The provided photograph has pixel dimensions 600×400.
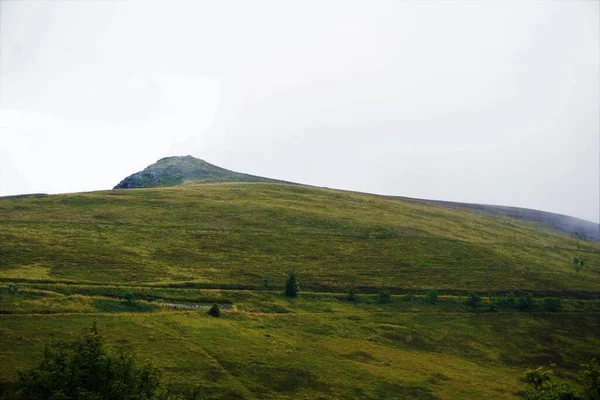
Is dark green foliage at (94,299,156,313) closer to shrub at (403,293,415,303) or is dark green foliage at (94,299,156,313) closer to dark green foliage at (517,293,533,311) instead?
shrub at (403,293,415,303)

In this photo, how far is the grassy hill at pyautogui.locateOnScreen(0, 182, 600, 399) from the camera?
65125 mm

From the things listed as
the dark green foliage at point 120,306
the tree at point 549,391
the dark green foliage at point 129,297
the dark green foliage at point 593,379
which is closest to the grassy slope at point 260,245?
the dark green foliage at point 129,297

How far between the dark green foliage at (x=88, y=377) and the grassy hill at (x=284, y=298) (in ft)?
28.3

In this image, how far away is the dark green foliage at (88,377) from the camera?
43.2m

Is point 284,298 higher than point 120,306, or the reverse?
point 120,306

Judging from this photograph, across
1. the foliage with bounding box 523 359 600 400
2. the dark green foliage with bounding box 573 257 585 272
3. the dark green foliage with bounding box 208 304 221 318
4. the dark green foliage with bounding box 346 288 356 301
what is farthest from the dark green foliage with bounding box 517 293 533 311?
the dark green foliage with bounding box 208 304 221 318

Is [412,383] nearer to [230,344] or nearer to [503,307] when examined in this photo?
[230,344]

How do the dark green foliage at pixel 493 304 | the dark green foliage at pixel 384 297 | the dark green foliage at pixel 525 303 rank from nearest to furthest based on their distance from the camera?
the dark green foliage at pixel 384 297 → the dark green foliage at pixel 493 304 → the dark green foliage at pixel 525 303

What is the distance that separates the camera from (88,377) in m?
45.1

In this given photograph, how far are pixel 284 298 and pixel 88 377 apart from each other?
164 ft

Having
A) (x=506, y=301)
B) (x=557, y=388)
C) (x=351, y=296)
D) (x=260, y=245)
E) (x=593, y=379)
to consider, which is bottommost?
(x=593, y=379)

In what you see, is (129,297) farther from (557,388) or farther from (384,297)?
(557,388)

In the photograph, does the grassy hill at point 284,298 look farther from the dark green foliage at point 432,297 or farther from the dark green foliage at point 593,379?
the dark green foliage at point 593,379

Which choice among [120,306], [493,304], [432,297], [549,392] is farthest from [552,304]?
[120,306]
